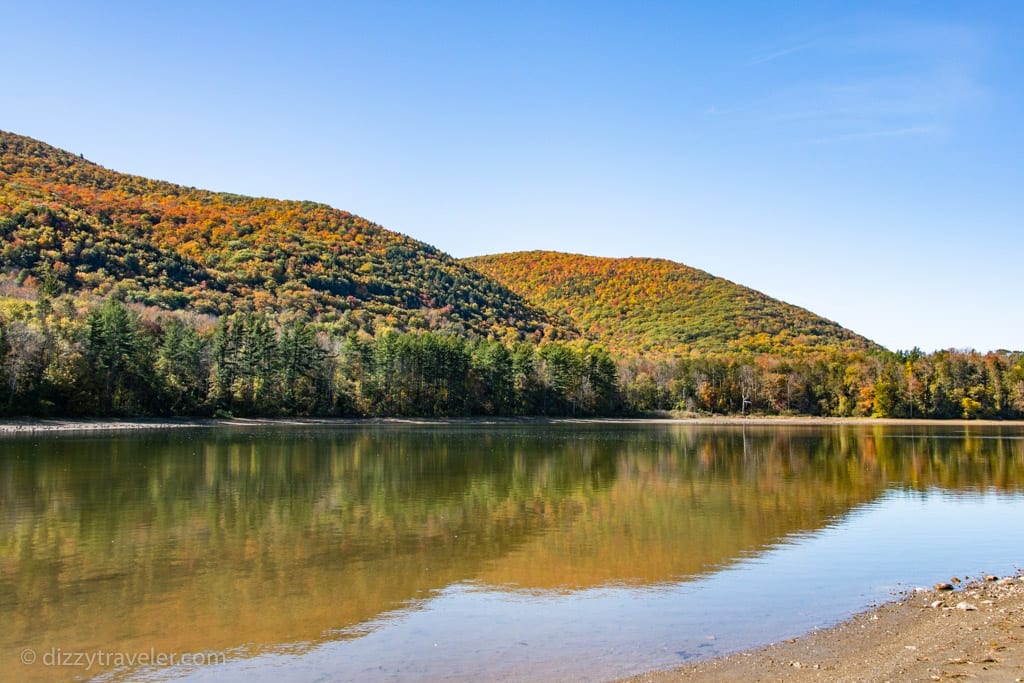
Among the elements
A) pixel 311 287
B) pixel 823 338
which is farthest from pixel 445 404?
pixel 823 338

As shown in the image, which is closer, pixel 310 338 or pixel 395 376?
pixel 310 338

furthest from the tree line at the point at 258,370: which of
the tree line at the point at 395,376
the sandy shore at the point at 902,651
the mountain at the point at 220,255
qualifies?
the sandy shore at the point at 902,651

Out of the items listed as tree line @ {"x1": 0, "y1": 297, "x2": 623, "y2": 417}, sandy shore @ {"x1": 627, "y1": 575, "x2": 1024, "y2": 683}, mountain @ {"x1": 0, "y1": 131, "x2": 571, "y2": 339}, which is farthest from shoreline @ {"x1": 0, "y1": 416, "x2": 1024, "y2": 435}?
sandy shore @ {"x1": 627, "y1": 575, "x2": 1024, "y2": 683}

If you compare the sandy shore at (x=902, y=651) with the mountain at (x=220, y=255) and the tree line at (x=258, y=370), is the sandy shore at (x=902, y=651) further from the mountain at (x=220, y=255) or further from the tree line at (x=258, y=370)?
the mountain at (x=220, y=255)

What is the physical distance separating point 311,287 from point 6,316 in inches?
2773

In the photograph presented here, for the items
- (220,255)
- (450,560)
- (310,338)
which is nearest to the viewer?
(450,560)

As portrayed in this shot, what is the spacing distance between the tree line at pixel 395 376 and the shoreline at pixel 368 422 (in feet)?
6.38

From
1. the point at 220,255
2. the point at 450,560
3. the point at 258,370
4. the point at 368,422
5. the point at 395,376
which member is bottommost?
the point at 450,560

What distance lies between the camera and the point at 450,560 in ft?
58.5

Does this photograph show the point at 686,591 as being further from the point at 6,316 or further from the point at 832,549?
the point at 6,316

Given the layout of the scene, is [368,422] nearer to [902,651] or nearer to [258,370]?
[258,370]

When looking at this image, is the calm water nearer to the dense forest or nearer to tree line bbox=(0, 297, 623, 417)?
tree line bbox=(0, 297, 623, 417)

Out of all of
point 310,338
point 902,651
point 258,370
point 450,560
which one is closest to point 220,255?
point 310,338

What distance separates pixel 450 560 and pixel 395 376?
81048 millimetres
